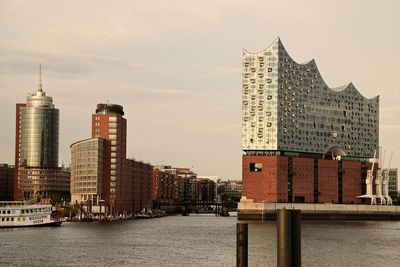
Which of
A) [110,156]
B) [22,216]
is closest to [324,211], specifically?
[110,156]

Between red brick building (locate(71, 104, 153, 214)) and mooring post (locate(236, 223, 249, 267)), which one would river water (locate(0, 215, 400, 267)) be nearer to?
mooring post (locate(236, 223, 249, 267))

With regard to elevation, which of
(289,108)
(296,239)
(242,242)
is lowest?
(242,242)

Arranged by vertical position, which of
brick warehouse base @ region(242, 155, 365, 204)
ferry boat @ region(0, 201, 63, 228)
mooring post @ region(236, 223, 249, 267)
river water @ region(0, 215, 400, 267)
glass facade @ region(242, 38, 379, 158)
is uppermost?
glass facade @ region(242, 38, 379, 158)

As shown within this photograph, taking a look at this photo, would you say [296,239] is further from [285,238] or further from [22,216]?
[22,216]

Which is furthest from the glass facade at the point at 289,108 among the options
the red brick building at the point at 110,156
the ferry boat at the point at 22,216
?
the ferry boat at the point at 22,216

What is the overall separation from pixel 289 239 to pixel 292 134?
Answer: 6279 inches

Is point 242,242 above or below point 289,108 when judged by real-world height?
below

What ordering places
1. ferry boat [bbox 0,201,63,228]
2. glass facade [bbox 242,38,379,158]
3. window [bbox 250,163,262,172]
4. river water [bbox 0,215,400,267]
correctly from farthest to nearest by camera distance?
glass facade [bbox 242,38,379,158] → window [bbox 250,163,262,172] → ferry boat [bbox 0,201,63,228] → river water [bbox 0,215,400,267]

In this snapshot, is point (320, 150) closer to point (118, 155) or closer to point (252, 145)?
point (252, 145)

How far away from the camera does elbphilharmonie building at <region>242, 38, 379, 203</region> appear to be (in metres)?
166

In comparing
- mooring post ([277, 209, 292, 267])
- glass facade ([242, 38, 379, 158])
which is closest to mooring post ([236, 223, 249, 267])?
mooring post ([277, 209, 292, 267])

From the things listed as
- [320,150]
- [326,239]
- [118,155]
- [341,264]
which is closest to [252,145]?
[320,150]

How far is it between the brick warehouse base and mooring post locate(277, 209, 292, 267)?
152 metres

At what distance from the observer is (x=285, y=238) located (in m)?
13.1
